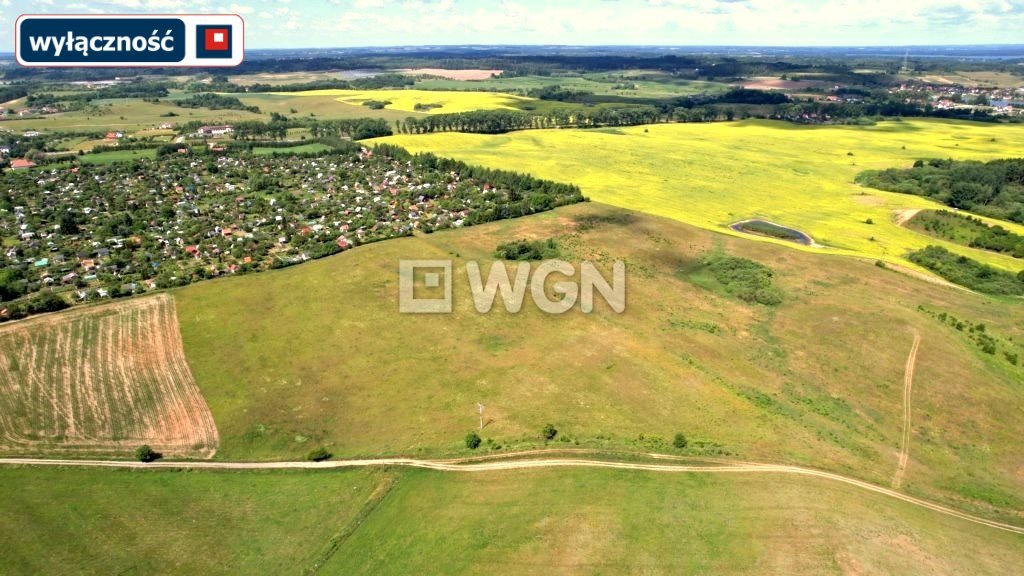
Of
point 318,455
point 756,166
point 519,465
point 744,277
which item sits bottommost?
point 318,455

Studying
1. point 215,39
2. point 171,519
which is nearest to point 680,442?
point 171,519

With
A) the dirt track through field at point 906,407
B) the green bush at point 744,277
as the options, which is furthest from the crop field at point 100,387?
the green bush at point 744,277

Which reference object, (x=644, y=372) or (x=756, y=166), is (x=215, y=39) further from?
(x=756, y=166)

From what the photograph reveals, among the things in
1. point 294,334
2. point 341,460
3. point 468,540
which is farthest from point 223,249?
point 468,540

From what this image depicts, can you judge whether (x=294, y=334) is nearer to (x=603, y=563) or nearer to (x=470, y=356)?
(x=470, y=356)

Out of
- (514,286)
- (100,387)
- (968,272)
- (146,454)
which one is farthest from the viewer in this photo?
(968,272)

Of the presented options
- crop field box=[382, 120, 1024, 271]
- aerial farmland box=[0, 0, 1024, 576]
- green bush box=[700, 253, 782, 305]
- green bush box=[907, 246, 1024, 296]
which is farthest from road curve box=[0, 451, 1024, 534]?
crop field box=[382, 120, 1024, 271]

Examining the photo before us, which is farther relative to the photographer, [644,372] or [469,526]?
[644,372]
